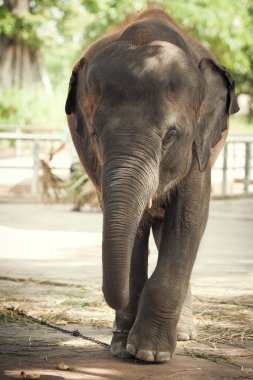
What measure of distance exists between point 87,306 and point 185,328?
4.49 feet

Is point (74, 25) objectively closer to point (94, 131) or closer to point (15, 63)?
point (15, 63)

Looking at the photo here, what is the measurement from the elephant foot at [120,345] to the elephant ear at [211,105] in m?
1.13

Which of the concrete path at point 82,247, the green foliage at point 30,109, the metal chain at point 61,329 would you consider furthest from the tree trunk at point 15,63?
the metal chain at point 61,329

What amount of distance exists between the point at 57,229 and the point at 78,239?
3.67 feet

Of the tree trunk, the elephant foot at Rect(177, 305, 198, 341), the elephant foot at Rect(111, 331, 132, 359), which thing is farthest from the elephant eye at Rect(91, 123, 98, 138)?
the tree trunk

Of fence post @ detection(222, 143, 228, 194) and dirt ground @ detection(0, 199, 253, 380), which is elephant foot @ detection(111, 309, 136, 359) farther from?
fence post @ detection(222, 143, 228, 194)

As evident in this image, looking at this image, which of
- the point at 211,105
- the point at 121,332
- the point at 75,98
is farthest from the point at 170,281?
the point at 75,98

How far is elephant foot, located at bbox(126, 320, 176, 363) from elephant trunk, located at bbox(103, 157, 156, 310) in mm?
802

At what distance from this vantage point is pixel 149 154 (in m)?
5.59

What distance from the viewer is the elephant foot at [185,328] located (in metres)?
6.70

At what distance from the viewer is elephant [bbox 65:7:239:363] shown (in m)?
5.40

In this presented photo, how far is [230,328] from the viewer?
707 centimetres

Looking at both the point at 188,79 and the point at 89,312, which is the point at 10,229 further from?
the point at 188,79

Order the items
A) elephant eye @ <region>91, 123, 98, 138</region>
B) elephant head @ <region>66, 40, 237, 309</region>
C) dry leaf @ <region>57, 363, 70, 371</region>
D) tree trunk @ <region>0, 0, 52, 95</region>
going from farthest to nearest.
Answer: tree trunk @ <region>0, 0, 52, 95</region>, elephant eye @ <region>91, 123, 98, 138</region>, dry leaf @ <region>57, 363, 70, 371</region>, elephant head @ <region>66, 40, 237, 309</region>
